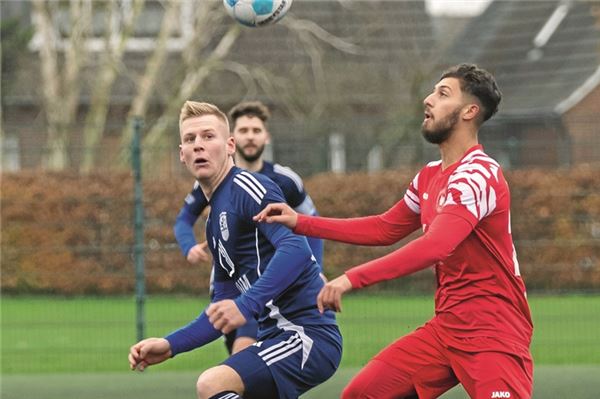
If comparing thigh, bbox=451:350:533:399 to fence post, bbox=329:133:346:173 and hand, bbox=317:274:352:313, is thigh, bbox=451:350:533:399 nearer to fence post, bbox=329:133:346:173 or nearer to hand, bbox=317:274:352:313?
hand, bbox=317:274:352:313

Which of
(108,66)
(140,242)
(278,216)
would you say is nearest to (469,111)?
(278,216)

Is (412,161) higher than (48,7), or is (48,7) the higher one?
(48,7)

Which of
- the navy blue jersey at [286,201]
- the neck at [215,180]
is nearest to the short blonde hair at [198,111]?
the neck at [215,180]

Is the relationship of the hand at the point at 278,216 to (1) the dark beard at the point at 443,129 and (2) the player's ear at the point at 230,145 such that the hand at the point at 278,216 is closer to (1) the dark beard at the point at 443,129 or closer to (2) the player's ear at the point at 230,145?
(2) the player's ear at the point at 230,145

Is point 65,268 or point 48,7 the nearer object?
point 65,268

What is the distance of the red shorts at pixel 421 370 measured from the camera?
5.37 m

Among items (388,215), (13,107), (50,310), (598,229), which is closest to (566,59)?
(13,107)

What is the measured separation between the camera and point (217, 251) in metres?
5.72

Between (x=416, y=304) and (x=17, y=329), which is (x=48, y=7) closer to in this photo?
(x=17, y=329)

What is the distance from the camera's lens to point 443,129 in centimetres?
550

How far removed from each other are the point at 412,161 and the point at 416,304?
2578mm

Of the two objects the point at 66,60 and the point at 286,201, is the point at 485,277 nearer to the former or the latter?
the point at 286,201

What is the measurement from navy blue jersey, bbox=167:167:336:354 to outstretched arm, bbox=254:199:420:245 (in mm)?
56

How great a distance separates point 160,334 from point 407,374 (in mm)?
8760
